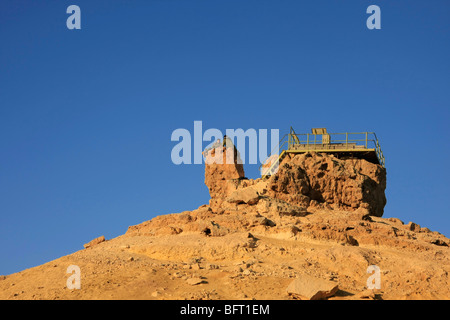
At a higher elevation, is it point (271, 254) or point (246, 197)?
point (246, 197)

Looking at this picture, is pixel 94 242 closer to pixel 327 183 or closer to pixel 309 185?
pixel 309 185

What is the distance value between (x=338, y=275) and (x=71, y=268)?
26.3 feet

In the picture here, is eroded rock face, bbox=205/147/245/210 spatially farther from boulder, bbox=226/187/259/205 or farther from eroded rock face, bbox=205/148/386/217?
boulder, bbox=226/187/259/205

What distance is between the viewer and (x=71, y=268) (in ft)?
60.8

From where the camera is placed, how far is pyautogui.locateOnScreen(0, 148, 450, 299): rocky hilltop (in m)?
16.5

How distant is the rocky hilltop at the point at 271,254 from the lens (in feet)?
54.2

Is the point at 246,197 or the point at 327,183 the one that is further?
the point at 327,183

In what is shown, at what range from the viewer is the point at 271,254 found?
19.0 metres

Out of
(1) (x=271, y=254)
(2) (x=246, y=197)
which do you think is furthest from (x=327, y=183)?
(1) (x=271, y=254)

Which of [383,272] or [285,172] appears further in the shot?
[285,172]

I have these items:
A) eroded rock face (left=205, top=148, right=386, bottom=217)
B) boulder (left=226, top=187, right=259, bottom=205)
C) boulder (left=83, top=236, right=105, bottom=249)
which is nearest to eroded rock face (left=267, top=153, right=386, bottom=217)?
eroded rock face (left=205, top=148, right=386, bottom=217)

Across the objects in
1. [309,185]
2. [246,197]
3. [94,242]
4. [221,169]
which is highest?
[221,169]
